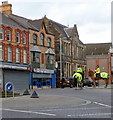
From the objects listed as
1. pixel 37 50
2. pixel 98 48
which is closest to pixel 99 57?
pixel 98 48

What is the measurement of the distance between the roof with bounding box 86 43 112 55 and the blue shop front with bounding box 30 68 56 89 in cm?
3607

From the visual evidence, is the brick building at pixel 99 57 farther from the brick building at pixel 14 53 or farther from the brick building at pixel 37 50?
the brick building at pixel 14 53

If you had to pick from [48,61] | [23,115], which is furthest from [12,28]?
[23,115]

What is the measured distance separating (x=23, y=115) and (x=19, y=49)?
3056cm

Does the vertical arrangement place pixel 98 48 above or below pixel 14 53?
above

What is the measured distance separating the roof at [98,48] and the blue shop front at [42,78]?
36.1 metres

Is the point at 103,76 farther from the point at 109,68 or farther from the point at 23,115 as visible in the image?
the point at 109,68

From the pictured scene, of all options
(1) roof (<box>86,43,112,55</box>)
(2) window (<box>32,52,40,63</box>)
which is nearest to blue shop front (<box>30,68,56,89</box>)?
(2) window (<box>32,52,40,63</box>)

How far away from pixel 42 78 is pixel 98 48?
4145 centimetres

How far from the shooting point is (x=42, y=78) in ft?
148

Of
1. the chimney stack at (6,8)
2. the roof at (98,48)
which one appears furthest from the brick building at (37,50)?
the roof at (98,48)

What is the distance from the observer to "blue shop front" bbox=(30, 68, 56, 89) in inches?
1685

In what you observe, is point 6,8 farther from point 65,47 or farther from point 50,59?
point 65,47

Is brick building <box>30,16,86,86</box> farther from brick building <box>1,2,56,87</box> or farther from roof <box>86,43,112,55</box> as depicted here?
roof <box>86,43,112,55</box>
